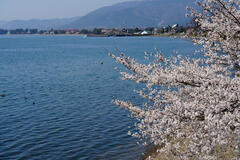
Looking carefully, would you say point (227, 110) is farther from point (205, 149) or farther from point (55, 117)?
point (55, 117)

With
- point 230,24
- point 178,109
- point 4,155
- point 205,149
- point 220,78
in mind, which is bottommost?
point 4,155

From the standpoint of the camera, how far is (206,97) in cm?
638

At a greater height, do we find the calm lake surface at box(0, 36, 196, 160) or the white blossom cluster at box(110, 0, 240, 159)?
the white blossom cluster at box(110, 0, 240, 159)

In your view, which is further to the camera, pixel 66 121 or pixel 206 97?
pixel 66 121

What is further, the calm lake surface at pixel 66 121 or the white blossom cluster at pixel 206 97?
the calm lake surface at pixel 66 121

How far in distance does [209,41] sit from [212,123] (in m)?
3.71

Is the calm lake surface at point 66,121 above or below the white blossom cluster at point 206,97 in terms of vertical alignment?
below

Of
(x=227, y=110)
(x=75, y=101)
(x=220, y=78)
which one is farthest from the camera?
(x=75, y=101)

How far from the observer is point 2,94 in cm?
3041

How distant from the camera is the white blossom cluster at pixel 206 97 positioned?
5.46 m

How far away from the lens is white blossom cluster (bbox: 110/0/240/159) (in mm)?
5461

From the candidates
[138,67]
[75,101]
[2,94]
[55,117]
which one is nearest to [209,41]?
[138,67]

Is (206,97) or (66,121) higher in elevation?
(206,97)

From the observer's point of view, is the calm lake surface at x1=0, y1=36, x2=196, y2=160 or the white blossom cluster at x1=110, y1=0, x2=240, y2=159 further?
the calm lake surface at x1=0, y1=36, x2=196, y2=160
